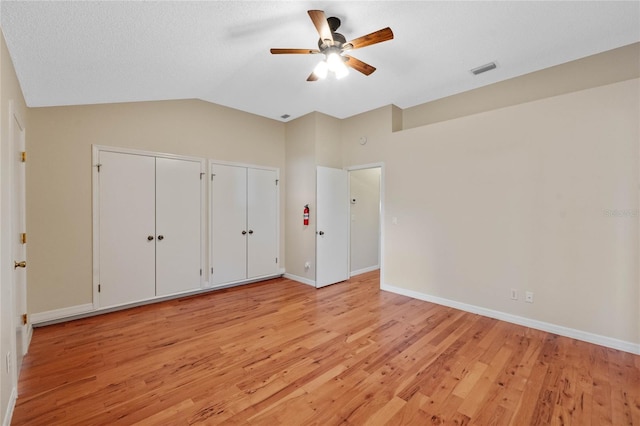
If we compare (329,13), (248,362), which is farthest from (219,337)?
(329,13)

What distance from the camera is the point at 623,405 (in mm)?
1938

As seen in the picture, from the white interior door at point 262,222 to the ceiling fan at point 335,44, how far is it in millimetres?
2670

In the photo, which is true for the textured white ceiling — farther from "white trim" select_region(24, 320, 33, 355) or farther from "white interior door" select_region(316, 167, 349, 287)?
"white trim" select_region(24, 320, 33, 355)

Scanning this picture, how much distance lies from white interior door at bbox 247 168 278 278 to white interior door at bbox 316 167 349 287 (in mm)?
964

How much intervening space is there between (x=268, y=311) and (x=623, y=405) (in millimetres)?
3320

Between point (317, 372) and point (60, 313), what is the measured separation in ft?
10.4

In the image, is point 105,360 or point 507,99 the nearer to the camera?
point 105,360

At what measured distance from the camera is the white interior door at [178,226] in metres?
3.96

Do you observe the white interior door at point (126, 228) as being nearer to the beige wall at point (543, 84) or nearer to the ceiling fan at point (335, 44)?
the ceiling fan at point (335, 44)

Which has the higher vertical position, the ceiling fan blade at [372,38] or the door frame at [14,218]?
the ceiling fan blade at [372,38]

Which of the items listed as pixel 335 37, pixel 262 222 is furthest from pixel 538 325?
Answer: pixel 262 222

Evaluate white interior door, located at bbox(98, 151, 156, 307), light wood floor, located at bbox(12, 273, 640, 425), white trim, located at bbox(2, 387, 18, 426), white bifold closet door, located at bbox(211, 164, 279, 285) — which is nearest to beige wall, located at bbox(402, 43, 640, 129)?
light wood floor, located at bbox(12, 273, 640, 425)

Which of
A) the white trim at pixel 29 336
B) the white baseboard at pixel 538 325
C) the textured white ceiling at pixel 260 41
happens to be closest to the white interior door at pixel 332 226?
the white baseboard at pixel 538 325

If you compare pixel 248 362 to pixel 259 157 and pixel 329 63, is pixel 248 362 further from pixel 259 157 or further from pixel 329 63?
pixel 259 157
